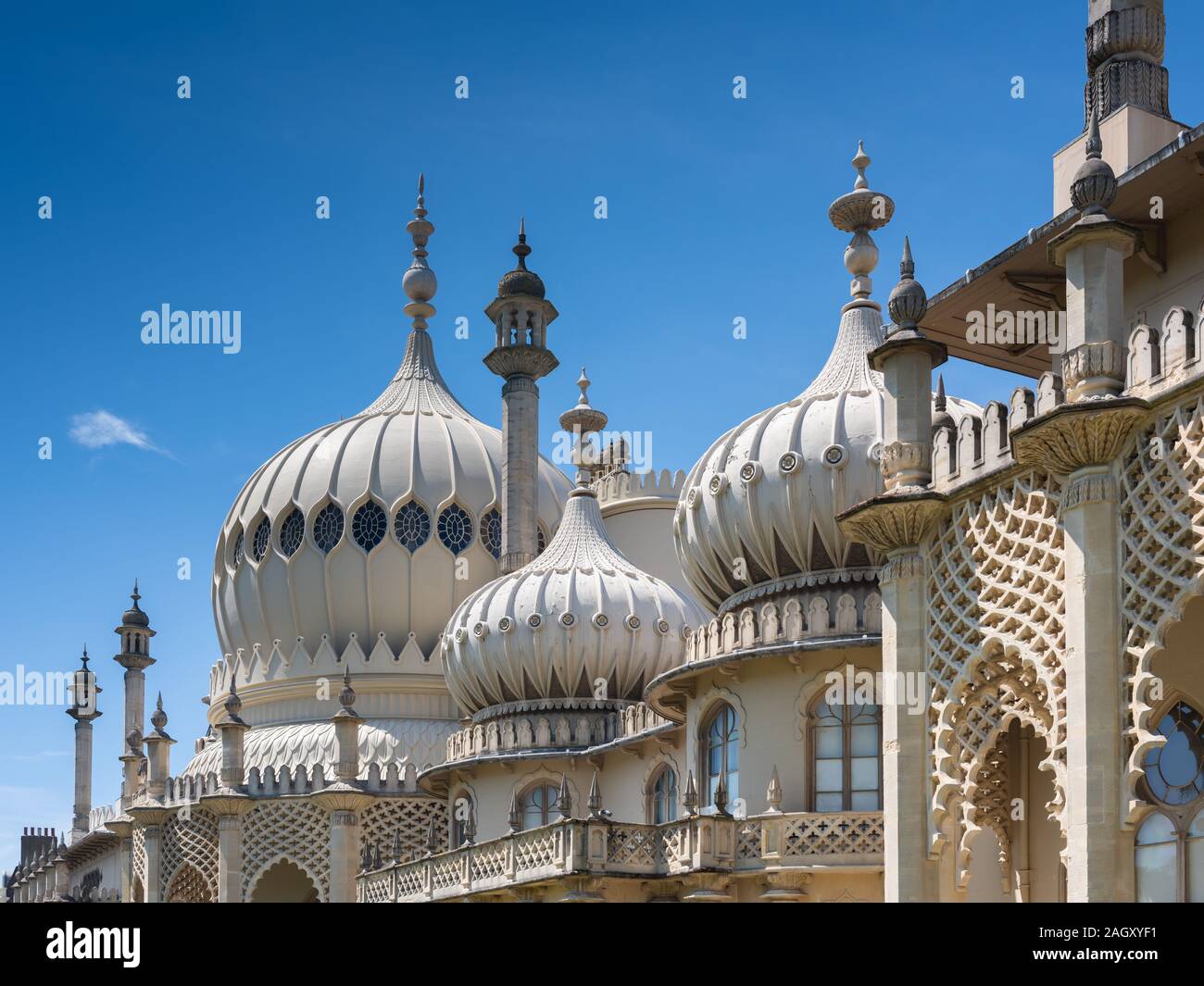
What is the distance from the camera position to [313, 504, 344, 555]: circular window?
4059 cm

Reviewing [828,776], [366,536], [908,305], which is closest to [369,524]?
[366,536]

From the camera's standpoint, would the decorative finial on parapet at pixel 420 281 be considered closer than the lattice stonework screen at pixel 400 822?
No

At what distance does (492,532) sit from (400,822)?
8.31m

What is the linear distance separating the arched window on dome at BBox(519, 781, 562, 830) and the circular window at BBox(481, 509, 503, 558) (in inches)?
444

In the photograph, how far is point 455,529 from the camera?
40.9 meters

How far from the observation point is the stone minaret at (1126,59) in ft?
58.6

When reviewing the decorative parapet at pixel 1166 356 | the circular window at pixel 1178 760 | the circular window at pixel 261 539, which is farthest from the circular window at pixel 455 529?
the decorative parapet at pixel 1166 356

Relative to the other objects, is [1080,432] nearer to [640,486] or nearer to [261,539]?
[640,486]

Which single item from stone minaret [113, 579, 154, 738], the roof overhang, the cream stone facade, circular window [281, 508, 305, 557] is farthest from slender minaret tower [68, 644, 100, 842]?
the roof overhang

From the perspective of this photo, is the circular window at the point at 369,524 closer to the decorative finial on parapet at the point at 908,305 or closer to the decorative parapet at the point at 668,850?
the decorative parapet at the point at 668,850

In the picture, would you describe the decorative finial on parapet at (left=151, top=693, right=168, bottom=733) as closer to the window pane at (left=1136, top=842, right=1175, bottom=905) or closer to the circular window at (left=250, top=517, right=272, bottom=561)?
the circular window at (left=250, top=517, right=272, bottom=561)

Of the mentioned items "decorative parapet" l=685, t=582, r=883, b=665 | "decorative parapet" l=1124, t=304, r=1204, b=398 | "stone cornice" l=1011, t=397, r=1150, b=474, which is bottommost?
"decorative parapet" l=685, t=582, r=883, b=665

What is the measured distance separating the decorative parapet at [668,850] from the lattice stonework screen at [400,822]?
7774mm
